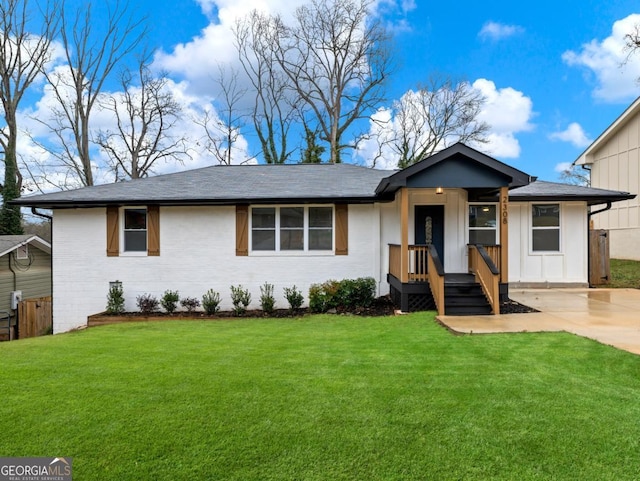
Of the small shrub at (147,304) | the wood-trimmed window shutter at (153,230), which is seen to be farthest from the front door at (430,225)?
the small shrub at (147,304)

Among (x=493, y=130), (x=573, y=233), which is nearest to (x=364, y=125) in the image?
(x=493, y=130)

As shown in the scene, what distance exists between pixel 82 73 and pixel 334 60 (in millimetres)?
15034

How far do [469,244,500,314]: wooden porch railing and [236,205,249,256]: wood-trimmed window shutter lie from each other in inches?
227

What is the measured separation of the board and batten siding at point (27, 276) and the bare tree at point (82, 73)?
18.0ft

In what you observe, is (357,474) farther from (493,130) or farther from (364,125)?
(493,130)

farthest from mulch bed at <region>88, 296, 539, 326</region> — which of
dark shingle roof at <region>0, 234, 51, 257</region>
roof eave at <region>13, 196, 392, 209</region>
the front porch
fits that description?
dark shingle roof at <region>0, 234, 51, 257</region>

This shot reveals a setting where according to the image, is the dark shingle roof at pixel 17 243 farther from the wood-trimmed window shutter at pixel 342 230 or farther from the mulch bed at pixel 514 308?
the mulch bed at pixel 514 308

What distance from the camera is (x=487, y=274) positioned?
782 cm

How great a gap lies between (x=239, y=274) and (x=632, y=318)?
28.0 feet

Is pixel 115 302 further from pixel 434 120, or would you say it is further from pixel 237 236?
pixel 434 120

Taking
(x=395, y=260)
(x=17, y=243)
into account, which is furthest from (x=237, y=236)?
(x=17, y=243)

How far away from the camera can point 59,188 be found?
2006 cm

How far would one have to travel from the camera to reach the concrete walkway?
5672mm

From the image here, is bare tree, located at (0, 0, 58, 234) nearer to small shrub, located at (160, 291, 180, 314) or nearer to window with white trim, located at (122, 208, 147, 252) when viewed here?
window with white trim, located at (122, 208, 147, 252)
